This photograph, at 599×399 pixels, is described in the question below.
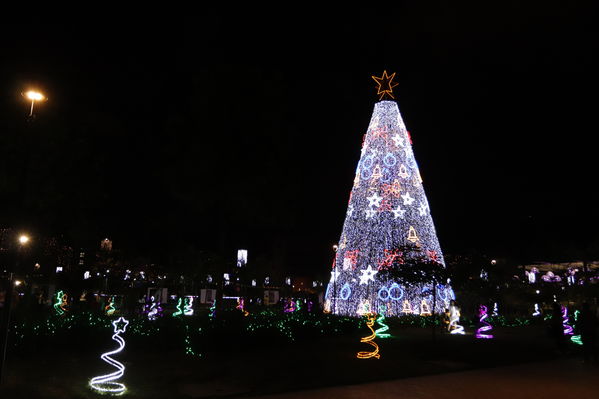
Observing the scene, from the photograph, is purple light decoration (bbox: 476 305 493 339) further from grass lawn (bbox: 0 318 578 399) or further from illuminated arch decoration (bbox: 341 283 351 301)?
illuminated arch decoration (bbox: 341 283 351 301)

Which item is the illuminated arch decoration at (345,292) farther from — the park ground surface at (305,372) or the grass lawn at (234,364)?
the park ground surface at (305,372)

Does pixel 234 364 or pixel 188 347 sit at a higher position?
pixel 188 347

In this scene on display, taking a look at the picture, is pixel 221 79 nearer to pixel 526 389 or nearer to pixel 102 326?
pixel 102 326

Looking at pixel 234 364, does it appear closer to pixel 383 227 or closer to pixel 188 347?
pixel 188 347

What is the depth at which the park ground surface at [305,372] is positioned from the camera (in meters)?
8.89

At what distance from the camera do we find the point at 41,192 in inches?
590

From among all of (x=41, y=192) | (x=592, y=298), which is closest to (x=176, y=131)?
(x=41, y=192)

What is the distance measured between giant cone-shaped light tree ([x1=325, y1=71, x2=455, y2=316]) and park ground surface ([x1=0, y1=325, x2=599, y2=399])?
6.96 m

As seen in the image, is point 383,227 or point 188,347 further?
point 383,227

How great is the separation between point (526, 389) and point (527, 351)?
22.9 ft

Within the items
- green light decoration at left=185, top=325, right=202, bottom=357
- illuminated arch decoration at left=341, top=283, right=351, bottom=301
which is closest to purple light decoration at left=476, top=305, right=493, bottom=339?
illuminated arch decoration at left=341, top=283, right=351, bottom=301

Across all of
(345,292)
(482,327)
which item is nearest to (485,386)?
(482,327)

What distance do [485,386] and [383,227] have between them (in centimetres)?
1351

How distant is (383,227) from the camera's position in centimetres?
2322
